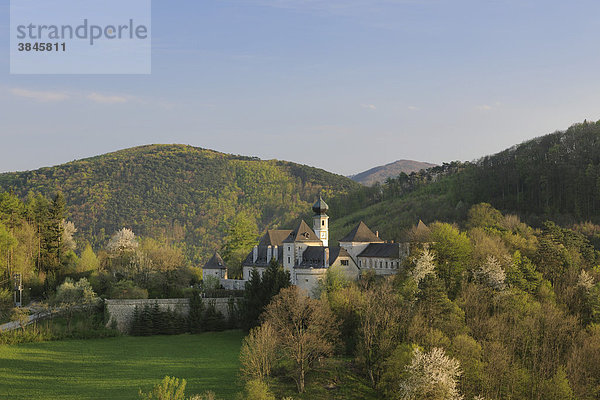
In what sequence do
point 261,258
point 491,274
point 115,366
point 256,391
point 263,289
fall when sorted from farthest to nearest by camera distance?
point 261,258 < point 263,289 < point 491,274 < point 115,366 < point 256,391

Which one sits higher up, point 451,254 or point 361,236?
point 361,236

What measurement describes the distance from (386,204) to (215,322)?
65508mm

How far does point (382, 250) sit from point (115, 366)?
26356 mm

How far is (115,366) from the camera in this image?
161 feet

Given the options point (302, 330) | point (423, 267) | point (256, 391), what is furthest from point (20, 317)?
point (423, 267)

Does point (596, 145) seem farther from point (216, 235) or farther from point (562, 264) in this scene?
point (216, 235)

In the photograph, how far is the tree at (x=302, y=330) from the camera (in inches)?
1809

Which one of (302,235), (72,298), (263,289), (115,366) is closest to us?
(115,366)

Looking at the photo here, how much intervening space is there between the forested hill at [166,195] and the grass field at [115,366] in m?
82.6

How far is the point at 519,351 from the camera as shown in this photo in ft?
153

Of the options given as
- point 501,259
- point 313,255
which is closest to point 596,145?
point 501,259

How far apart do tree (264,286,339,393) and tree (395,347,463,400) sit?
26.5 feet

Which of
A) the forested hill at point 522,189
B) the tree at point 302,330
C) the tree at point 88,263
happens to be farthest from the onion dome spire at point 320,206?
the tree at point 88,263

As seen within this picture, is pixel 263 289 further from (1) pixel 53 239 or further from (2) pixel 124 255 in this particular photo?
(1) pixel 53 239
